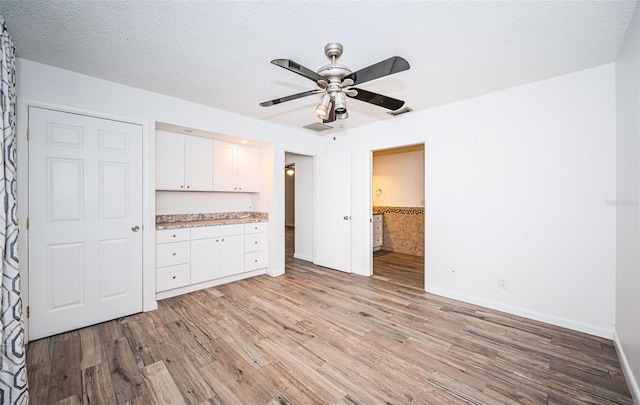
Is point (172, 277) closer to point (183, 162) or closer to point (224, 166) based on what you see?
point (183, 162)

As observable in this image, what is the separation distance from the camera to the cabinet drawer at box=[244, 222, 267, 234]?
13.1 feet

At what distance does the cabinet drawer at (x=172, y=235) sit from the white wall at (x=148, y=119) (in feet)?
0.57

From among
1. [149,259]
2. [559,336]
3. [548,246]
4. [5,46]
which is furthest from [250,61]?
[559,336]

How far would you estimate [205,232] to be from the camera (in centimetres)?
354

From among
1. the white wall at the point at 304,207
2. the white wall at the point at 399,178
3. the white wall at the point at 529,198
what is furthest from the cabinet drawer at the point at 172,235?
the white wall at the point at 399,178

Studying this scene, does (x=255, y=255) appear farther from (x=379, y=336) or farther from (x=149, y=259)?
(x=379, y=336)

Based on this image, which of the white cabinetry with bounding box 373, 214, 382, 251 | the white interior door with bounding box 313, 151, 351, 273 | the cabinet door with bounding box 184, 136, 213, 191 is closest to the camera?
the cabinet door with bounding box 184, 136, 213, 191

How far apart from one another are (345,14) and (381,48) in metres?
0.47

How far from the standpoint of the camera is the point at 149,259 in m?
2.93

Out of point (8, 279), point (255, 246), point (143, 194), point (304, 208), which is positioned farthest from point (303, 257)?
point (8, 279)

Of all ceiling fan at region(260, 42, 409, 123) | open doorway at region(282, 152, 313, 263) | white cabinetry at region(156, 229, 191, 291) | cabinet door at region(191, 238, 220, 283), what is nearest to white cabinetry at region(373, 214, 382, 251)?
open doorway at region(282, 152, 313, 263)

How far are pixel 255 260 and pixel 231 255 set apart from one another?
43 centimetres

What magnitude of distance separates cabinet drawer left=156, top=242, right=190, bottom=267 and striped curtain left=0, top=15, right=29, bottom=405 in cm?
148

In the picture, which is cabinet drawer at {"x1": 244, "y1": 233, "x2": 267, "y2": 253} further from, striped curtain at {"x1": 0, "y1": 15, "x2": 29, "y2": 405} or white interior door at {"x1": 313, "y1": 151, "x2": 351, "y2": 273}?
striped curtain at {"x1": 0, "y1": 15, "x2": 29, "y2": 405}
